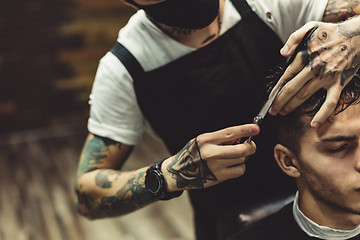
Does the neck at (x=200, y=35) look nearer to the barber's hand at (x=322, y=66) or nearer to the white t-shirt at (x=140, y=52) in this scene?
the white t-shirt at (x=140, y=52)

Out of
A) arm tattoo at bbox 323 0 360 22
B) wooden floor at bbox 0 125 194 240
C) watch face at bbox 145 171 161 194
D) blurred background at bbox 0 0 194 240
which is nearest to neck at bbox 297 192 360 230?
watch face at bbox 145 171 161 194

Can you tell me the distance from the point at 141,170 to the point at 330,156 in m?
0.55

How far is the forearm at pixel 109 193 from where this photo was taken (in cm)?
138

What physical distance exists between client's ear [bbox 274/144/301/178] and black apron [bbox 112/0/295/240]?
0.40 feet

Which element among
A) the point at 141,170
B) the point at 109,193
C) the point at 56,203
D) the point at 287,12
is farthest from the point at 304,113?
the point at 56,203

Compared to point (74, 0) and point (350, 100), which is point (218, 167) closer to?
point (350, 100)

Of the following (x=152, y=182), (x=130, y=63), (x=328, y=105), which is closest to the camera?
(x=328, y=105)

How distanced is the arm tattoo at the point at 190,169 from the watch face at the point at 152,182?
0.05m

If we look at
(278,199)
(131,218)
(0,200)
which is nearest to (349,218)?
(278,199)

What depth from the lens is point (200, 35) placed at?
55.3 inches

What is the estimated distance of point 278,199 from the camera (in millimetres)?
1483

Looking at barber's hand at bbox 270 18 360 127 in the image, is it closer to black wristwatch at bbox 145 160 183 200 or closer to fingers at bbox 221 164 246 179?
fingers at bbox 221 164 246 179

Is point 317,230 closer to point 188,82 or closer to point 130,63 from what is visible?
point 188,82

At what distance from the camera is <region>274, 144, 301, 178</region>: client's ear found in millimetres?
1268
